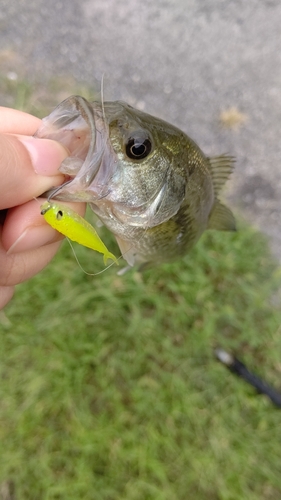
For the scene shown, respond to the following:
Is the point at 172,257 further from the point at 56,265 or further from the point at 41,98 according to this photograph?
the point at 41,98

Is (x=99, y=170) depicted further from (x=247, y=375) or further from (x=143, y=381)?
(x=247, y=375)

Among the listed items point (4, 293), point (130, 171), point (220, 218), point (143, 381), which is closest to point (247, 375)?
point (143, 381)

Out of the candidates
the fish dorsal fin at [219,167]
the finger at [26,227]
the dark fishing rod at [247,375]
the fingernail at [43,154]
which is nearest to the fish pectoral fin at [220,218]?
the fish dorsal fin at [219,167]

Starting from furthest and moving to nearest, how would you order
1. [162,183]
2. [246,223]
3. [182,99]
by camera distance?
[182,99] < [246,223] < [162,183]

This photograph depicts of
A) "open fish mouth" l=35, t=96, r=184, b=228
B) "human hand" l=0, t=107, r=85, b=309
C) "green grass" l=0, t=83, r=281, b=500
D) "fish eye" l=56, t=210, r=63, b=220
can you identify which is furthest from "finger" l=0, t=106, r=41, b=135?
"green grass" l=0, t=83, r=281, b=500

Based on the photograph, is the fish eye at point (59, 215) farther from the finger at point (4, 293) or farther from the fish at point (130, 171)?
the finger at point (4, 293)

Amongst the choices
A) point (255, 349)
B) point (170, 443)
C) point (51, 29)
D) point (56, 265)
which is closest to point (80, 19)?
point (51, 29)

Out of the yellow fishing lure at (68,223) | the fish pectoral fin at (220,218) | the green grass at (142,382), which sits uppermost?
the yellow fishing lure at (68,223)
